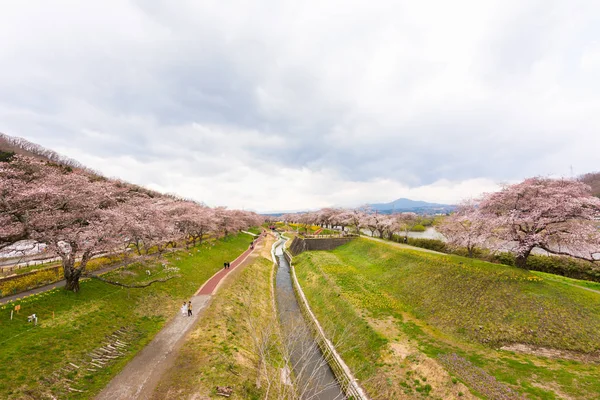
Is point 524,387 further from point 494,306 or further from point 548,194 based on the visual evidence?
point 548,194

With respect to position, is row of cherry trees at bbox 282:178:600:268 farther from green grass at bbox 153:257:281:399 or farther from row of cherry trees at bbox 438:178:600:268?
green grass at bbox 153:257:281:399

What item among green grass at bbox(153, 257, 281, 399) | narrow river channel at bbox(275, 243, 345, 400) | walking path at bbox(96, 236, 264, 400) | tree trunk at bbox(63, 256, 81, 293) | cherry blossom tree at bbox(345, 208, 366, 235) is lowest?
narrow river channel at bbox(275, 243, 345, 400)

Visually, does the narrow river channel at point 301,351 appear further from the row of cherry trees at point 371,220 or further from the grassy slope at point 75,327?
the row of cherry trees at point 371,220

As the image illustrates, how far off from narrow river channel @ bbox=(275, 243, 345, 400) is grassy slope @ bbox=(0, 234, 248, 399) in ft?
41.1

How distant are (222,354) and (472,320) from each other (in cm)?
Result: 2227

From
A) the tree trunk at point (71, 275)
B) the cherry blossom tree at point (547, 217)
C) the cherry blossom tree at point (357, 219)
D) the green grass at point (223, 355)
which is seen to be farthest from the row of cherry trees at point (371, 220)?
the tree trunk at point (71, 275)

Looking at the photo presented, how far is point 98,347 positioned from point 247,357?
11.2 meters

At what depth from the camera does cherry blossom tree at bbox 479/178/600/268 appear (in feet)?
72.6

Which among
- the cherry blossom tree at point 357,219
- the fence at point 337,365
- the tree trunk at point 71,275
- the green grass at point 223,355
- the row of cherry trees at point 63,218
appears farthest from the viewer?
the cherry blossom tree at point 357,219

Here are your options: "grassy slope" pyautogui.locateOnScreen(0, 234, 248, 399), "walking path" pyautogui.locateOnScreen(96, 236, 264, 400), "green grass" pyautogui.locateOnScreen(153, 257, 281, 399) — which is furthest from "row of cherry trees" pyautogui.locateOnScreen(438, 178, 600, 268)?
"grassy slope" pyautogui.locateOnScreen(0, 234, 248, 399)

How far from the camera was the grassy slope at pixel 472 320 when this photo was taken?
14.9 meters

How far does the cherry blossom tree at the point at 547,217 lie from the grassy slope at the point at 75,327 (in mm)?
37341

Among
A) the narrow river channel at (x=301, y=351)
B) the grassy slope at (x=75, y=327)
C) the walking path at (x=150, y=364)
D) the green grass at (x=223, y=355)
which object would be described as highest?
the grassy slope at (x=75, y=327)

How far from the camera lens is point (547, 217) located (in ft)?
76.9
